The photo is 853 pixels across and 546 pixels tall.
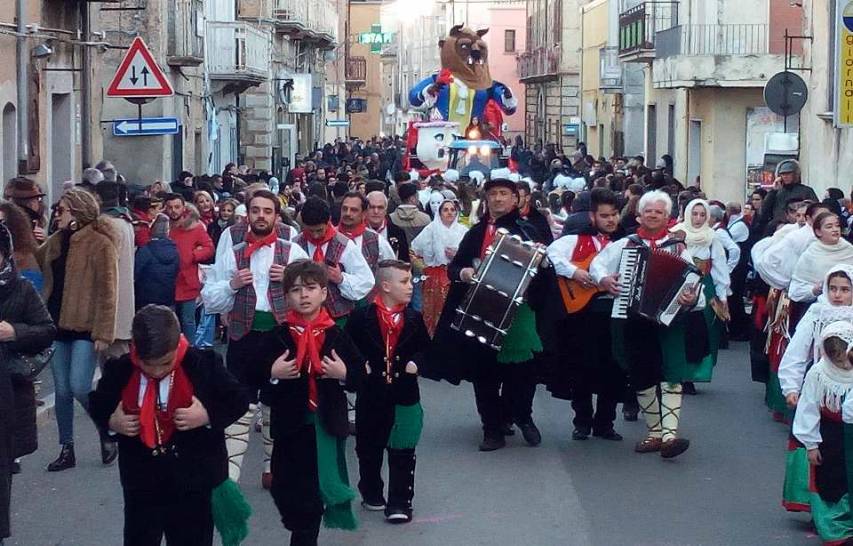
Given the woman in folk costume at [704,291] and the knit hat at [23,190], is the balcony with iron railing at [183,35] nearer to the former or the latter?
the knit hat at [23,190]

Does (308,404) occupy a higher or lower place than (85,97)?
lower

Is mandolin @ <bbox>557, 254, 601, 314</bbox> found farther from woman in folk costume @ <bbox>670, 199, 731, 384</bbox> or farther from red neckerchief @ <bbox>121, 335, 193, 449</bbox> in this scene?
red neckerchief @ <bbox>121, 335, 193, 449</bbox>

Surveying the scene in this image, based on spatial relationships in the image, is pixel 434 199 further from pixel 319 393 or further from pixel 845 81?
pixel 319 393

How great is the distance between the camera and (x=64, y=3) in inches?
898

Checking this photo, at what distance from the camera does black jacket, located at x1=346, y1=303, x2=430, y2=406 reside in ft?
29.0

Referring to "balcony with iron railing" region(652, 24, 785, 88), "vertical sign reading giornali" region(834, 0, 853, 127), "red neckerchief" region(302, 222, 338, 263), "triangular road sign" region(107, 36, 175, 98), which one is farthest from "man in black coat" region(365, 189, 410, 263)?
"balcony with iron railing" region(652, 24, 785, 88)

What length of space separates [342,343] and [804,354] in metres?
2.66

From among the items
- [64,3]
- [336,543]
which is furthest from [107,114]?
[336,543]

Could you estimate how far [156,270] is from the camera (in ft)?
40.9

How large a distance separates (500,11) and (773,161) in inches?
2435

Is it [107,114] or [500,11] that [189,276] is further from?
[500,11]

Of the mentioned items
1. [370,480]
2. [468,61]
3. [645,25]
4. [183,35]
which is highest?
[645,25]

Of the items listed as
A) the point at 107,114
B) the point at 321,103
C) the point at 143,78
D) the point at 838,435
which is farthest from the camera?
the point at 321,103

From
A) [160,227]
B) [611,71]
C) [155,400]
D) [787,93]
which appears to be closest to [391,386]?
[155,400]
